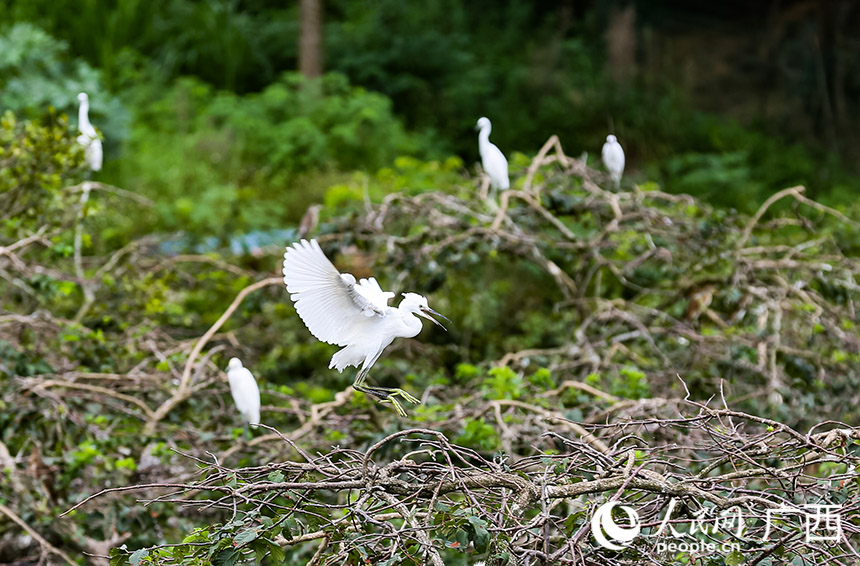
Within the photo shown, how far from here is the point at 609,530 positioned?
161 cm

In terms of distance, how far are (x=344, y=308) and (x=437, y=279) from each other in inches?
67.7

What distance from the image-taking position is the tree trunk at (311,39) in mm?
8617

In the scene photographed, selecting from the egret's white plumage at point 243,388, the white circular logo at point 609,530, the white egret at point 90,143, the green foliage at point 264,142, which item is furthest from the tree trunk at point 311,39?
the white circular logo at point 609,530

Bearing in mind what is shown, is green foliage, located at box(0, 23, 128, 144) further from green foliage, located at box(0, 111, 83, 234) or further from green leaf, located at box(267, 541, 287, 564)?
green leaf, located at box(267, 541, 287, 564)

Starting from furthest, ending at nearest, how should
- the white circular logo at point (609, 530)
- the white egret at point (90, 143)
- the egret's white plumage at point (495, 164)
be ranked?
the white egret at point (90, 143) < the egret's white plumage at point (495, 164) < the white circular logo at point (609, 530)

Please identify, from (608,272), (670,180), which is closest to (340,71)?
(670,180)

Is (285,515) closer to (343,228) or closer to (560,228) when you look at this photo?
(343,228)

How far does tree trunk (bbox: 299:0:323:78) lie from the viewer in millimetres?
8617

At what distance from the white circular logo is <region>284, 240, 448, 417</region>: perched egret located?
54 centimetres

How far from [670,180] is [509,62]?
9.31 feet

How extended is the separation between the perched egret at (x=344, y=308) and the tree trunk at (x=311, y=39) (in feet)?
23.2

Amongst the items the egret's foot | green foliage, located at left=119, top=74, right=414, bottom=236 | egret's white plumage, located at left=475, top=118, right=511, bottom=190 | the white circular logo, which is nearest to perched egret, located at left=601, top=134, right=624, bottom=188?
egret's white plumage, located at left=475, top=118, right=511, bottom=190

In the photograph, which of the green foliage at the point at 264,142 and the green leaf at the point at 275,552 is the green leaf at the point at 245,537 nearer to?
the green leaf at the point at 275,552

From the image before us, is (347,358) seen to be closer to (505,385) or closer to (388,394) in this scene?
(388,394)
